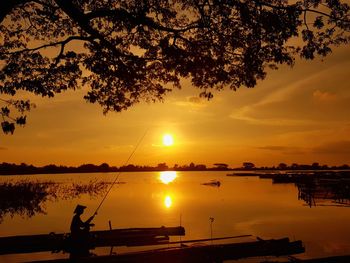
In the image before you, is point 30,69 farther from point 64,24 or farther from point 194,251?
point 194,251

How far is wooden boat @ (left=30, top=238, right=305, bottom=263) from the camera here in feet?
39.4

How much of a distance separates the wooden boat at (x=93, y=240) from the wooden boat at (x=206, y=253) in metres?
4.79

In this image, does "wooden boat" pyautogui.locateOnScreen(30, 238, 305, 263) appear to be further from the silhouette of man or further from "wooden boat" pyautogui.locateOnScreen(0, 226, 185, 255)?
"wooden boat" pyautogui.locateOnScreen(0, 226, 185, 255)

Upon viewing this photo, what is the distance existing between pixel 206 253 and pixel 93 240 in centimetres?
698

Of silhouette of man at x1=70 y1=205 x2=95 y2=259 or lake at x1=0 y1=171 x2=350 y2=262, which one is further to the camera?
lake at x1=0 y1=171 x2=350 y2=262

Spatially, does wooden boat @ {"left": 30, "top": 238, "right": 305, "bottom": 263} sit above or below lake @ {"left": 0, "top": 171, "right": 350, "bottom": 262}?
above

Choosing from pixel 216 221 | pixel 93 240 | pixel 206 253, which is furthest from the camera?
pixel 216 221

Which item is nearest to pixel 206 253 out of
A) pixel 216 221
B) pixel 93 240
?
pixel 93 240

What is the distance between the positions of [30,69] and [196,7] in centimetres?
634

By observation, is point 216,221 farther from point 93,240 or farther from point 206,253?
point 206,253

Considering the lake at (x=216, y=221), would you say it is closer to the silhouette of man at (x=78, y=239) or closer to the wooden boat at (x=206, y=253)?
the wooden boat at (x=206, y=253)

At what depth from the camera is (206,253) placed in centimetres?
1362

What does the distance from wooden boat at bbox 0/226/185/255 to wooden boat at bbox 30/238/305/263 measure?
15.7ft

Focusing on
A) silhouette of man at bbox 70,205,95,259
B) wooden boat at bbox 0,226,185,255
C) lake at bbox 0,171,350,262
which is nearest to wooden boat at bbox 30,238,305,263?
silhouette of man at bbox 70,205,95,259
